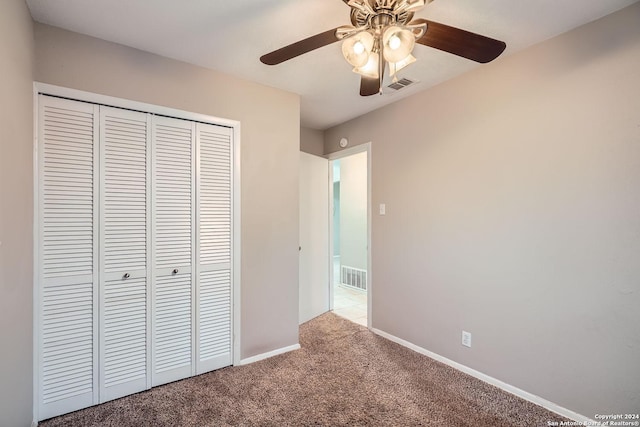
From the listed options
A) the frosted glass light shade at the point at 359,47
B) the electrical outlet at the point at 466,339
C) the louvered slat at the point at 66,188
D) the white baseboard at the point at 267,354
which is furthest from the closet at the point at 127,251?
the electrical outlet at the point at 466,339

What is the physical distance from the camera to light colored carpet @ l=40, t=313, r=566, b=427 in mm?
1798

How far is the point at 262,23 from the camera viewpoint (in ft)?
5.71

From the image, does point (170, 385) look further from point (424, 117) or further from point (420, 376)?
point (424, 117)

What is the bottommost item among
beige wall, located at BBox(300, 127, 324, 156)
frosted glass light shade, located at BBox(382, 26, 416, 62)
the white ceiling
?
frosted glass light shade, located at BBox(382, 26, 416, 62)

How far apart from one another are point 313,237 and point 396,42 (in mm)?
2622

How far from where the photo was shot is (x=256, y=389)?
83.7 inches

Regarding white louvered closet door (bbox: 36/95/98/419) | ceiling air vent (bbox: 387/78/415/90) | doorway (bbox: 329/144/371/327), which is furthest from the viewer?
doorway (bbox: 329/144/371/327)

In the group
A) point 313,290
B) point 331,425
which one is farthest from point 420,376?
point 313,290

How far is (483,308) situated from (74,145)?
3062 millimetres

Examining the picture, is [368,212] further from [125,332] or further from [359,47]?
[125,332]

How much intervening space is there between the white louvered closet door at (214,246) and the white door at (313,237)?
3.69 feet

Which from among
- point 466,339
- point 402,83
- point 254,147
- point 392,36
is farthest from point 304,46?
point 466,339

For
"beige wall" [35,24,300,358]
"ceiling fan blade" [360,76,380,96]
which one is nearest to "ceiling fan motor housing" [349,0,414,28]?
"ceiling fan blade" [360,76,380,96]

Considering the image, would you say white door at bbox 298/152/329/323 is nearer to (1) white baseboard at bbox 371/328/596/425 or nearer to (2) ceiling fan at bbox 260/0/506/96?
(1) white baseboard at bbox 371/328/596/425
